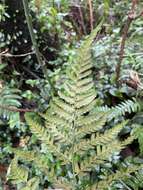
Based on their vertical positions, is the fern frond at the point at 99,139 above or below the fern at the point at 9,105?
above

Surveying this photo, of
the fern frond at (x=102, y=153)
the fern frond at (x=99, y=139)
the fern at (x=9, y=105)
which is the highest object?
the fern frond at (x=99, y=139)

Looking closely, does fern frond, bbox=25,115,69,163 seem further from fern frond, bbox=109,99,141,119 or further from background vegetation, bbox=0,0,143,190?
fern frond, bbox=109,99,141,119

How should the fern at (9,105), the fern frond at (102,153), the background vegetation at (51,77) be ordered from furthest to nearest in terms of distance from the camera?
the fern at (9,105) < the background vegetation at (51,77) < the fern frond at (102,153)

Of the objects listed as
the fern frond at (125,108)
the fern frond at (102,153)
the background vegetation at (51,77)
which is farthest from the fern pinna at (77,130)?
the fern frond at (125,108)

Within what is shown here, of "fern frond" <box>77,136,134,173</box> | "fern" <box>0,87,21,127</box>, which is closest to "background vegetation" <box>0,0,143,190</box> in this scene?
"fern" <box>0,87,21,127</box>

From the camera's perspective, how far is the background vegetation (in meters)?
2.07

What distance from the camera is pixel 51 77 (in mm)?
2518

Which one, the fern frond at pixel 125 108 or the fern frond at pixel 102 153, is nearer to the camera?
the fern frond at pixel 102 153

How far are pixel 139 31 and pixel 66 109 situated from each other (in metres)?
1.75

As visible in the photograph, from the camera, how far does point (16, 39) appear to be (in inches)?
107

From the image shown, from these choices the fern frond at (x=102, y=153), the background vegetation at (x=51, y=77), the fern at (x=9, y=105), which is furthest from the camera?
the fern at (x=9, y=105)

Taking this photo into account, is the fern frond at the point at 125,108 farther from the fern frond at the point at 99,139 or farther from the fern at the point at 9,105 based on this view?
the fern frond at the point at 99,139

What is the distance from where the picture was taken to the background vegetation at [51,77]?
6.80ft

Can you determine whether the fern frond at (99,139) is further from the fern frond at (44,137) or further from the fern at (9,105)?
the fern at (9,105)
